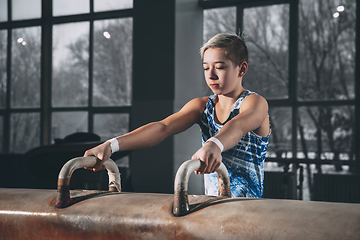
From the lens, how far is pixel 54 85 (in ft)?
22.3

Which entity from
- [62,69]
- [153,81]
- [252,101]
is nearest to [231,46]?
[252,101]

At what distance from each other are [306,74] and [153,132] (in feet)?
15.1

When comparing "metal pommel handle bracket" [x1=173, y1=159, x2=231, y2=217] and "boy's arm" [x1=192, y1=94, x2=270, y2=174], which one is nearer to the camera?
"metal pommel handle bracket" [x1=173, y1=159, x2=231, y2=217]

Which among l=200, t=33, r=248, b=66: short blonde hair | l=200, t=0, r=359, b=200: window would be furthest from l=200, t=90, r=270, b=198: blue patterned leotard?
l=200, t=0, r=359, b=200: window

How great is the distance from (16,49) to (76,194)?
7.15m

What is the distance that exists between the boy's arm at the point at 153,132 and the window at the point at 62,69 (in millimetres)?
4799

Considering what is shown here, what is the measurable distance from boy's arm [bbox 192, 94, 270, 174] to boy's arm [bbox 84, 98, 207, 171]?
27 cm

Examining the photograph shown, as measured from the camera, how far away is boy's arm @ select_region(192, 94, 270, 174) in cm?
84

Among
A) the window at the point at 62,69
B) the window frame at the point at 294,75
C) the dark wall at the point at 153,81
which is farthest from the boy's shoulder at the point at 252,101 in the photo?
the window at the point at 62,69

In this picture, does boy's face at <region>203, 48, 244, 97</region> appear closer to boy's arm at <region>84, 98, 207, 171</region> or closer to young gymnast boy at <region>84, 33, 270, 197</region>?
young gymnast boy at <region>84, 33, 270, 197</region>

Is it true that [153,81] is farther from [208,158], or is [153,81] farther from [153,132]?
[208,158]

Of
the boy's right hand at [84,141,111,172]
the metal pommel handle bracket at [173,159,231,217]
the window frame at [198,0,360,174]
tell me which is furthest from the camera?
the window frame at [198,0,360,174]

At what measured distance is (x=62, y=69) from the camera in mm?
6730

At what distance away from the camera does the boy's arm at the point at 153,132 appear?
1.02 meters
